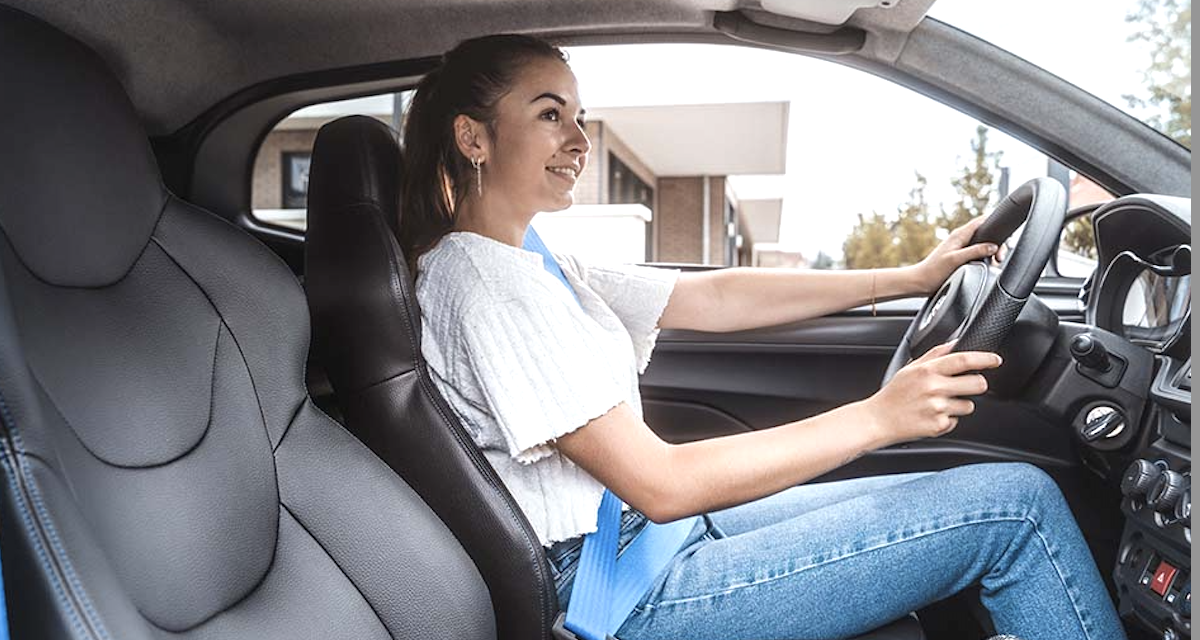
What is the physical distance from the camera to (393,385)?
1.32 meters

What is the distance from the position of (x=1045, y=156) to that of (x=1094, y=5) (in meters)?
1.55

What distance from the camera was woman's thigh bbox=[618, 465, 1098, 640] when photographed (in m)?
1.32

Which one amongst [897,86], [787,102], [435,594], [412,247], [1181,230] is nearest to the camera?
[435,594]

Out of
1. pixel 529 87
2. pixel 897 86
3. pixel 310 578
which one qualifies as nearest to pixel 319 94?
pixel 529 87

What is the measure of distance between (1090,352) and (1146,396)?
95 mm

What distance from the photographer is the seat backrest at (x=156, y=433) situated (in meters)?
0.80

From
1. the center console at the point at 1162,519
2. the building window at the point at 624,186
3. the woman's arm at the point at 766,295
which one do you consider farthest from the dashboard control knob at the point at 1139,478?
the building window at the point at 624,186

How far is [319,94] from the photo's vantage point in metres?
2.11

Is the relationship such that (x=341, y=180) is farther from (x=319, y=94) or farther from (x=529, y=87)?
(x=319, y=94)

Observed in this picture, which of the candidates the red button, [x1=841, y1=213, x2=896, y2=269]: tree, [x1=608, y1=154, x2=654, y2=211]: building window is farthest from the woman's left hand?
[x1=608, y1=154, x2=654, y2=211]: building window

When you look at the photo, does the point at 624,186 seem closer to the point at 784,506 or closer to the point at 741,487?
the point at 784,506

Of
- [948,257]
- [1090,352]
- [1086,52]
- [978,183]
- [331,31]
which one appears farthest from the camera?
[978,183]

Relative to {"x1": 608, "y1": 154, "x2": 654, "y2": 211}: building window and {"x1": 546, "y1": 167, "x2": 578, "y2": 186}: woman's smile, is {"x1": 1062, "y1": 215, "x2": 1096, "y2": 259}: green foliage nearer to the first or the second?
{"x1": 546, "y1": 167, "x2": 578, "y2": 186}: woman's smile

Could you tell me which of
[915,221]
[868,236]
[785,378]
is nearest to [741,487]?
[785,378]
